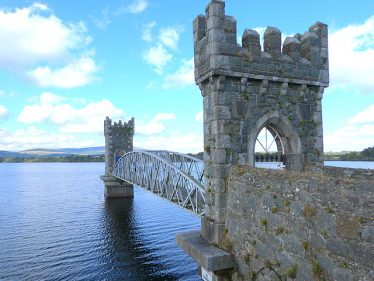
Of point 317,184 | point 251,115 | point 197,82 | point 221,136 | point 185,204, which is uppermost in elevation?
point 197,82

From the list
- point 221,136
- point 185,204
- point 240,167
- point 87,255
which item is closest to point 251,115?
point 221,136

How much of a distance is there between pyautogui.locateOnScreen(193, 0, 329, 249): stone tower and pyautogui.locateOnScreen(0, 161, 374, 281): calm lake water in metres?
13.0

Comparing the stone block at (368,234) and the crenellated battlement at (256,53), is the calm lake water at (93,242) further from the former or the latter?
the stone block at (368,234)

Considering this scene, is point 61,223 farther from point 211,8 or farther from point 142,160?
point 211,8

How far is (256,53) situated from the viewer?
34.7 ft

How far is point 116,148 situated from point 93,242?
30139 millimetres

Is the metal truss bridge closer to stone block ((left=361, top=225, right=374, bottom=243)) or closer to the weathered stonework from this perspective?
the weathered stonework

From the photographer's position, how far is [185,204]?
70.5ft

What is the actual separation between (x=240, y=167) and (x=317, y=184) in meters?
3.60

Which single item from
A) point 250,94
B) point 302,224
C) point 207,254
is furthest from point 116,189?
point 302,224

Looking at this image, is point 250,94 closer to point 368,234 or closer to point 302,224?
point 302,224

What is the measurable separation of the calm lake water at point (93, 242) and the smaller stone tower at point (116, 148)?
6.24 metres

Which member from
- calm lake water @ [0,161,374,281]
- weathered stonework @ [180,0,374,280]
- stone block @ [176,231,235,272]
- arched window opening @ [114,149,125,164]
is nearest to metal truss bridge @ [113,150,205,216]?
arched window opening @ [114,149,125,164]

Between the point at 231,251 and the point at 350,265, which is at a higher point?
the point at 350,265
